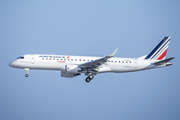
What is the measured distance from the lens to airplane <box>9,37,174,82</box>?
5378 cm

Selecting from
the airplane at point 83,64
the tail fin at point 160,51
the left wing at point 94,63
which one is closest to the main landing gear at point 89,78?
the airplane at point 83,64

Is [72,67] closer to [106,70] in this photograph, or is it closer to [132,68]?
[106,70]

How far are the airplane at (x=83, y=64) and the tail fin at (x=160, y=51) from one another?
1.42 m

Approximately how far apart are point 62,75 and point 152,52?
17.5 metres

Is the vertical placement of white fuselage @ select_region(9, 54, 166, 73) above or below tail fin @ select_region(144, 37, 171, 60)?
below

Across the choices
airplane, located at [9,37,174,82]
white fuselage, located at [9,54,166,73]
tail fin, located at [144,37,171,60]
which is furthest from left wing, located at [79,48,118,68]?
tail fin, located at [144,37,171,60]

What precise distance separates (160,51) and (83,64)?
1609 centimetres

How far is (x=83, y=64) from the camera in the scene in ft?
174

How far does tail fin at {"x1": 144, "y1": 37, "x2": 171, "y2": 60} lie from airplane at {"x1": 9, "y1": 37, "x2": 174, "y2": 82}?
142 centimetres

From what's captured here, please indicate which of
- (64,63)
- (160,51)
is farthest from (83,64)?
(160,51)

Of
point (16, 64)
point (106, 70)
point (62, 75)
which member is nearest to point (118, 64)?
point (106, 70)

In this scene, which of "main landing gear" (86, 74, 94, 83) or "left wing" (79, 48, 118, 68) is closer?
"left wing" (79, 48, 118, 68)

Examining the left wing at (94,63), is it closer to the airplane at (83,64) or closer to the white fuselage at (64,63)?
the airplane at (83,64)

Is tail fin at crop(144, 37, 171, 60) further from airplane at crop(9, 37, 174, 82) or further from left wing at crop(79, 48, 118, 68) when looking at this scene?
left wing at crop(79, 48, 118, 68)
